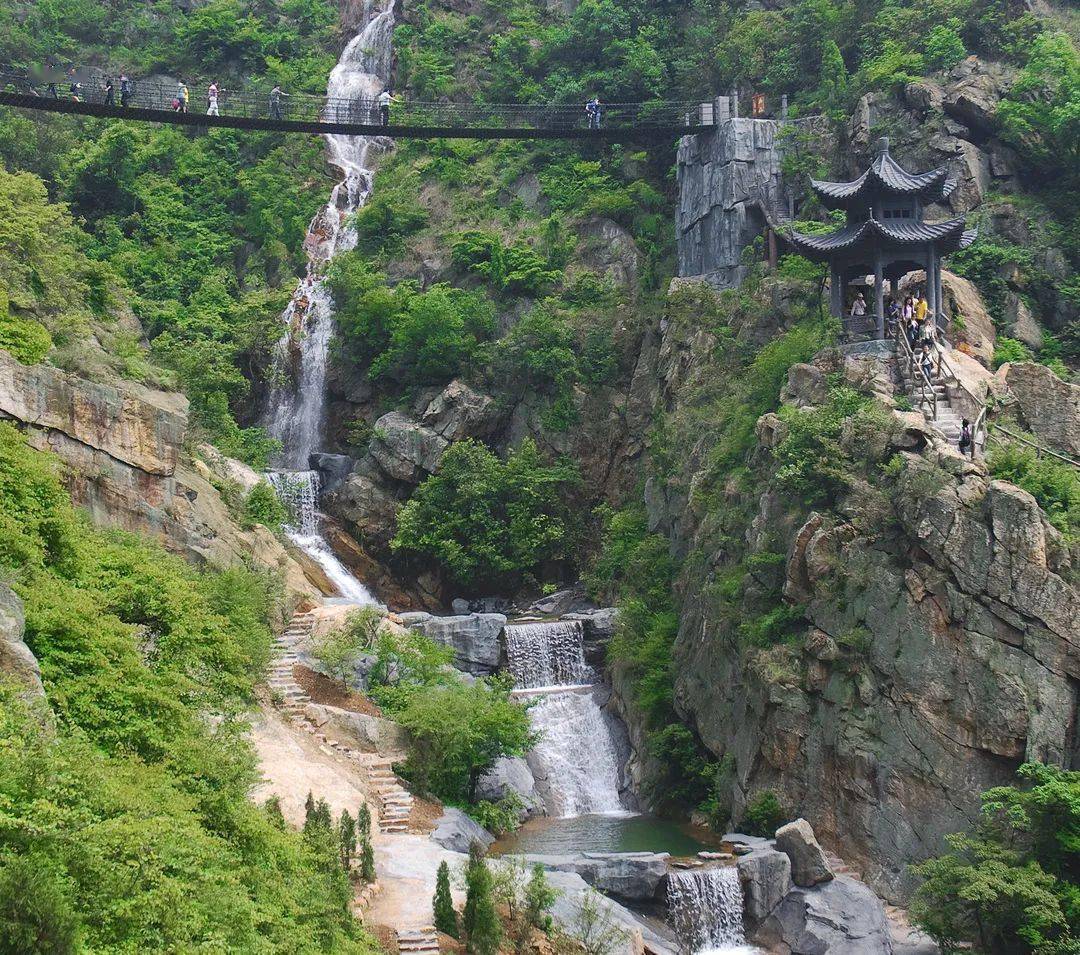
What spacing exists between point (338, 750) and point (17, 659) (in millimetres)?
9094

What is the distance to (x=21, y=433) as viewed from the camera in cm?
2058

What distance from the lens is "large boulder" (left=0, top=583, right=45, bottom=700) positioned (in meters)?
13.0

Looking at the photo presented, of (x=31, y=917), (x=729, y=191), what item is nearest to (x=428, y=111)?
(x=729, y=191)

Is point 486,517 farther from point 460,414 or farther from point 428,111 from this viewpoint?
point 428,111

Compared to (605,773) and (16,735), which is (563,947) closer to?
(16,735)

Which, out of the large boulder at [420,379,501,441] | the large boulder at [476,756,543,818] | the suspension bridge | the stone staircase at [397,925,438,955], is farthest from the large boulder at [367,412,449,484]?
the stone staircase at [397,925,438,955]

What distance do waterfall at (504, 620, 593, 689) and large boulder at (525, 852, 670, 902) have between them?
9434 millimetres

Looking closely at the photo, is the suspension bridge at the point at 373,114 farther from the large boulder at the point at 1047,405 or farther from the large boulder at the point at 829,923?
the large boulder at the point at 829,923

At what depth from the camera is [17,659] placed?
13305 millimetres

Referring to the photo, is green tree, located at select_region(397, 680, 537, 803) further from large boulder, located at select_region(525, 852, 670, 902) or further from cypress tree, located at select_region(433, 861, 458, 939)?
cypress tree, located at select_region(433, 861, 458, 939)

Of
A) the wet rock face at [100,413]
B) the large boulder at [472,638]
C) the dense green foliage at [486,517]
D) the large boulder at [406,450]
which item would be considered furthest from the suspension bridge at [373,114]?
the large boulder at [472,638]

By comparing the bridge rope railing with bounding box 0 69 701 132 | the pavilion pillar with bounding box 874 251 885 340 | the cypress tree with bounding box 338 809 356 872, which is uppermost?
the bridge rope railing with bounding box 0 69 701 132

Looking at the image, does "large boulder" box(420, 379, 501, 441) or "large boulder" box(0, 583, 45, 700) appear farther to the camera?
"large boulder" box(420, 379, 501, 441)

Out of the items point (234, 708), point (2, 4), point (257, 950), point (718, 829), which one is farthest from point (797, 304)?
point (2, 4)
